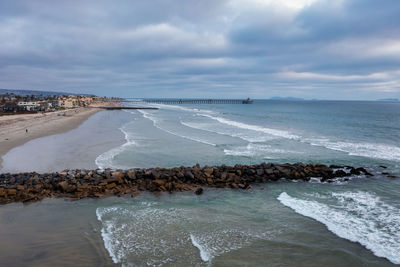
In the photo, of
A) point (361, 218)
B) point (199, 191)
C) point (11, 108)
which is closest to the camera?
point (361, 218)

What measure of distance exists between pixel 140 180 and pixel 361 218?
893 centimetres

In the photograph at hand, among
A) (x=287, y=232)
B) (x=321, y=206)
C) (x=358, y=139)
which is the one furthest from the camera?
(x=358, y=139)

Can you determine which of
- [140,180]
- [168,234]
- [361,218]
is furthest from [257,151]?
[168,234]

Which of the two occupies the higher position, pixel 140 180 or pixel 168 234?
pixel 140 180

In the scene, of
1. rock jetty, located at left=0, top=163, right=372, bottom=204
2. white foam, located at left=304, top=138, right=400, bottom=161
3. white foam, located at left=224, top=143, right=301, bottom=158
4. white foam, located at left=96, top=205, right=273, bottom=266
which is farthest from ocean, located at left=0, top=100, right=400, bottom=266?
white foam, located at left=224, top=143, right=301, bottom=158

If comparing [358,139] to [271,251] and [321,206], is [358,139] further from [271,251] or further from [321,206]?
[271,251]

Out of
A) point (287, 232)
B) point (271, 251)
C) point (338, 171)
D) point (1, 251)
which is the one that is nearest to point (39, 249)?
point (1, 251)

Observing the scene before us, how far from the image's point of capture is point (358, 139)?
2825cm

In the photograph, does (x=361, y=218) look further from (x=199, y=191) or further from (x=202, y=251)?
(x=199, y=191)

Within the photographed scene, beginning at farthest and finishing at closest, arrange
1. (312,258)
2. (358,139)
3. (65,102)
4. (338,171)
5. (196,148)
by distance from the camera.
Answer: (65,102)
(358,139)
(196,148)
(338,171)
(312,258)

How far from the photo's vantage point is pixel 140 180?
12844mm

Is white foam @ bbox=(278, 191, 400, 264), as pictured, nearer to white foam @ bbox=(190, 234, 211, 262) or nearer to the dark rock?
the dark rock

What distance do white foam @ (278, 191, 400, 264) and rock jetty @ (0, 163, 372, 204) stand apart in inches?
Result: 96.2

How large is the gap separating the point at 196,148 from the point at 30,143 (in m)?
13.9
